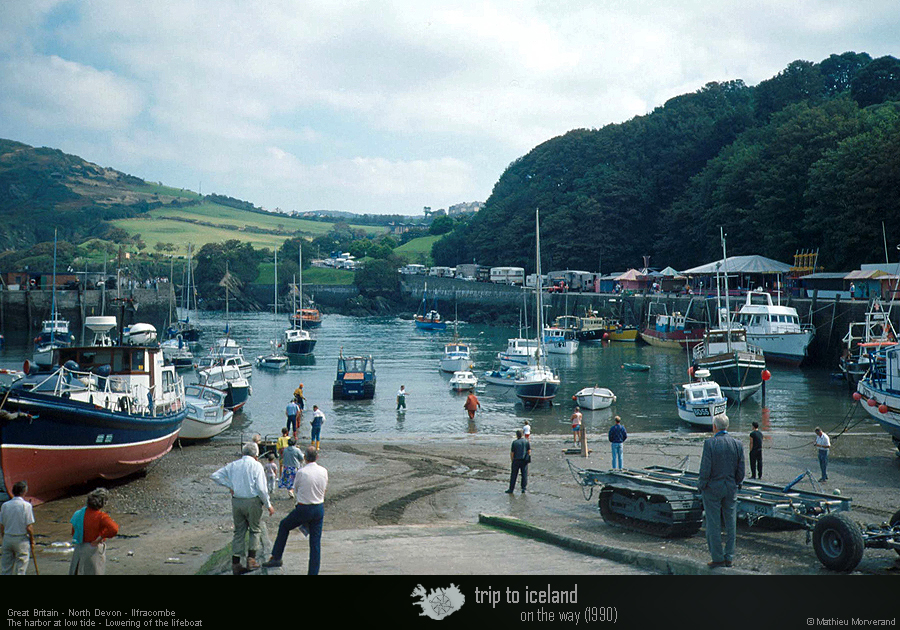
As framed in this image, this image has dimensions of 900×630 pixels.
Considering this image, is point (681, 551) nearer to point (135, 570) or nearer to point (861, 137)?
point (135, 570)

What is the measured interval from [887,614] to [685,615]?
2.07 m

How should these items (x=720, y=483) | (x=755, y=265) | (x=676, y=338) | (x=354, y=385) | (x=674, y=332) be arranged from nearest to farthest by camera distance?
(x=720, y=483)
(x=354, y=385)
(x=676, y=338)
(x=674, y=332)
(x=755, y=265)

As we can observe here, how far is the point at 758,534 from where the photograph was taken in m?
10.3

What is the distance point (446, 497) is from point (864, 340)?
34.1 metres

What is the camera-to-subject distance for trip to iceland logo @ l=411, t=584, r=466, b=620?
23.0ft

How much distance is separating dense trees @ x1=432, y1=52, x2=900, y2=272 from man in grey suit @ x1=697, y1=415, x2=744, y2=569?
5312 cm

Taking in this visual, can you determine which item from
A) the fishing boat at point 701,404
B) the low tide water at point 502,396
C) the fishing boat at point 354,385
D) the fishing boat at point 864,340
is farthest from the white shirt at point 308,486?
the fishing boat at point 864,340

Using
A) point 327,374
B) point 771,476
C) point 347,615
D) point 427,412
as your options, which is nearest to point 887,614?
point 347,615

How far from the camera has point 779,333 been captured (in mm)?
49469

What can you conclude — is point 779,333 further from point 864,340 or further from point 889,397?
point 889,397

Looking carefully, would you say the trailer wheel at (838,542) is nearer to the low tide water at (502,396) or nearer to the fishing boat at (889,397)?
the fishing boat at (889,397)

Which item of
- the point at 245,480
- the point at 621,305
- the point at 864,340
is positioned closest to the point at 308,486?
the point at 245,480

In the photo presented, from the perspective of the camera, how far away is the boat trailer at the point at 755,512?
831 centimetres

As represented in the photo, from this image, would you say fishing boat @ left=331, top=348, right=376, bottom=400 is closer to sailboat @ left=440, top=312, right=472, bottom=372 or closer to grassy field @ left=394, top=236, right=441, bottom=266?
sailboat @ left=440, top=312, right=472, bottom=372
